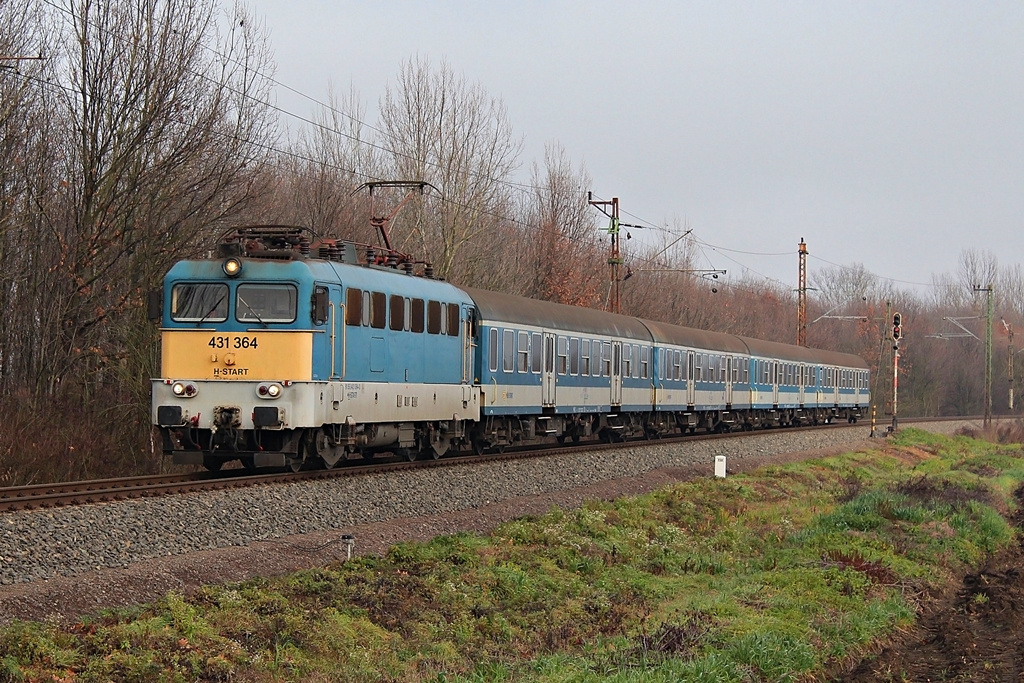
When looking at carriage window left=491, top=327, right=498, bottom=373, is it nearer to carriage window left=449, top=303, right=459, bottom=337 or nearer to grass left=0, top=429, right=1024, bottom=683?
carriage window left=449, top=303, right=459, bottom=337

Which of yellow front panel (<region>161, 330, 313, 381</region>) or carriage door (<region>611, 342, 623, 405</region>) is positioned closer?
yellow front panel (<region>161, 330, 313, 381</region>)

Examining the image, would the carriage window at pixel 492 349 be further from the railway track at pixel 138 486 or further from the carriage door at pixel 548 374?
the railway track at pixel 138 486

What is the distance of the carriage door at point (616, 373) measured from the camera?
3253 centimetres

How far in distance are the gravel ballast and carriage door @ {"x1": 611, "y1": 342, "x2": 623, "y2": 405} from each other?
9022 millimetres

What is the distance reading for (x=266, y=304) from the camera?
1798 cm

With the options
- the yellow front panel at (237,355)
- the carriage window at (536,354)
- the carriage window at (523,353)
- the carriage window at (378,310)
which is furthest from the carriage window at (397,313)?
the carriage window at (536,354)

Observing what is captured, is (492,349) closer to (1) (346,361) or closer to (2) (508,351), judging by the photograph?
(2) (508,351)

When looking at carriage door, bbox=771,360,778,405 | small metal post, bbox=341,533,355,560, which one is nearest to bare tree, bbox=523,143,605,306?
carriage door, bbox=771,360,778,405

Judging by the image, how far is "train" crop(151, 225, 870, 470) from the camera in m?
17.6

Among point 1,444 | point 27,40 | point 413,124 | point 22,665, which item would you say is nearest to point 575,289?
point 413,124

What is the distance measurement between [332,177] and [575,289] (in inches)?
569

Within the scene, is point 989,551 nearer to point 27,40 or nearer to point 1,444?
point 1,444

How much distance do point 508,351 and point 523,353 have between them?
0.88m

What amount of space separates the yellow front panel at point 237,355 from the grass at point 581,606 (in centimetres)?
397
